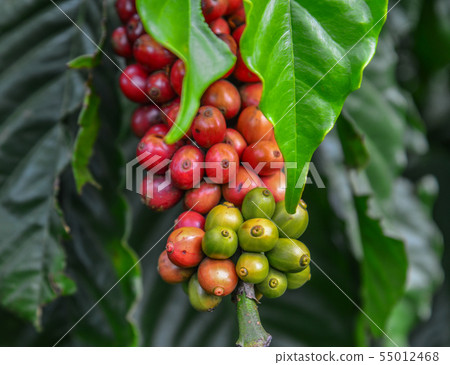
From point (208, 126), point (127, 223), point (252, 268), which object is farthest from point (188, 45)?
point (127, 223)

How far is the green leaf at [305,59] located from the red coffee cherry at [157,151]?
12cm

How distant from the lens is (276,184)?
1.45 feet

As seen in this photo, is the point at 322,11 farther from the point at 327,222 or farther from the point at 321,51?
the point at 327,222

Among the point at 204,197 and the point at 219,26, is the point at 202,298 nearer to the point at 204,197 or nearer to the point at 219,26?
the point at 204,197

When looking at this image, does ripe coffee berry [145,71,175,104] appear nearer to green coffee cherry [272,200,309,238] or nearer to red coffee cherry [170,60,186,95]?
red coffee cherry [170,60,186,95]

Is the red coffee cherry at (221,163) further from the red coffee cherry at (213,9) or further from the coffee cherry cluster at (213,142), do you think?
the red coffee cherry at (213,9)

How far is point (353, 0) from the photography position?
1.34 feet

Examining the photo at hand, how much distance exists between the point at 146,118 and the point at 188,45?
0.57ft

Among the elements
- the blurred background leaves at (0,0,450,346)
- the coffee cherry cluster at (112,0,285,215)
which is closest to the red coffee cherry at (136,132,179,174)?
the coffee cherry cluster at (112,0,285,215)

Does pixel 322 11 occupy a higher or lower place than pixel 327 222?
higher

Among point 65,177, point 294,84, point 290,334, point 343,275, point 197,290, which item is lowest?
point 290,334

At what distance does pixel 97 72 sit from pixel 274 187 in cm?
41

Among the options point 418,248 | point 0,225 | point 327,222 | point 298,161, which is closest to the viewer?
point 298,161
